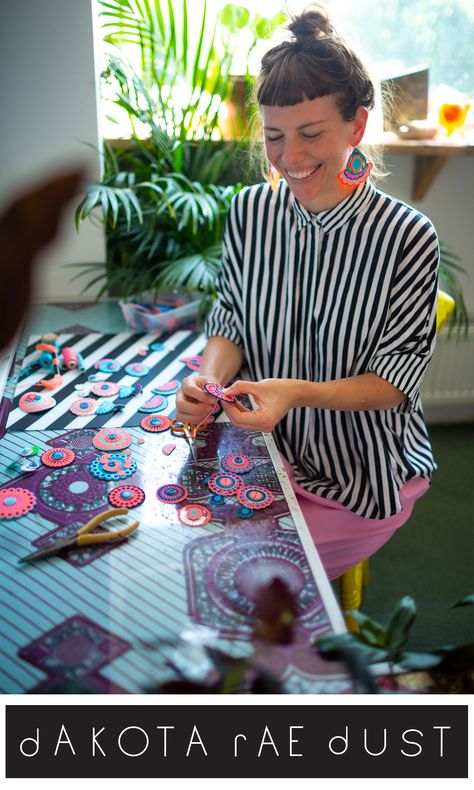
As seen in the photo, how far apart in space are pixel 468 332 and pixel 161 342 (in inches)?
60.3

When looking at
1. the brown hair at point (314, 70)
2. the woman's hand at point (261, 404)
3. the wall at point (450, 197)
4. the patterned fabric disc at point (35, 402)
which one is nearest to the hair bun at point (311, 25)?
the brown hair at point (314, 70)

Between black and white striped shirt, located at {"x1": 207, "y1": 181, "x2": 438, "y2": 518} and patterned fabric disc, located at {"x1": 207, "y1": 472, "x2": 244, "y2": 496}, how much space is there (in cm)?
39

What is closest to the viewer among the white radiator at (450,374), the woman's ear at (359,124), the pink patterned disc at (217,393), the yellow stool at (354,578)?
the pink patterned disc at (217,393)

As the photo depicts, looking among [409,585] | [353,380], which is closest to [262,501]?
[353,380]

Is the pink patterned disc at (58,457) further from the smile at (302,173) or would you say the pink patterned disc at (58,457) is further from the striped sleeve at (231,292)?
the smile at (302,173)

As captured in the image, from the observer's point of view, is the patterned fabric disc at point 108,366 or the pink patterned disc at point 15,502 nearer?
the pink patterned disc at point 15,502

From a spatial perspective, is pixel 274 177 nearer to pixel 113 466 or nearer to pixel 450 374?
pixel 113 466

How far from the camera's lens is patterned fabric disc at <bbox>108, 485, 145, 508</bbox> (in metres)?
1.06

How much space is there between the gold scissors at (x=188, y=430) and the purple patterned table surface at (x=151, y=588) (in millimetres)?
66

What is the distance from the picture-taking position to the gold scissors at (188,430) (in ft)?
4.02

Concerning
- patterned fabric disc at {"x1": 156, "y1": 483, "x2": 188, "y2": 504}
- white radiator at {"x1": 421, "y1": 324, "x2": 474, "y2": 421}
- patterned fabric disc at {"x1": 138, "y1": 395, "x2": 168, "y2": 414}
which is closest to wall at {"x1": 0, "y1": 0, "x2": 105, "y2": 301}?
patterned fabric disc at {"x1": 138, "y1": 395, "x2": 168, "y2": 414}

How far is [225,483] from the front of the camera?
111cm

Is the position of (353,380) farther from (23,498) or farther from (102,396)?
(23,498)

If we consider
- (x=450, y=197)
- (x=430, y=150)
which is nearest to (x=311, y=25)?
(x=430, y=150)
